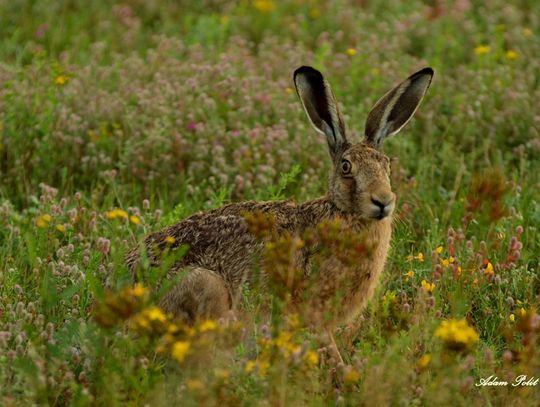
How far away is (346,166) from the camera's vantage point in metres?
5.90

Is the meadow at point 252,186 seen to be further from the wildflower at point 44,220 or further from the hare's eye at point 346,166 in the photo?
the hare's eye at point 346,166

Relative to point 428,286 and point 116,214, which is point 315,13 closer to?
point 116,214

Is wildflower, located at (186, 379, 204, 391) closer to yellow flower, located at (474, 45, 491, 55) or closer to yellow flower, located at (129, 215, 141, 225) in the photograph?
yellow flower, located at (129, 215, 141, 225)

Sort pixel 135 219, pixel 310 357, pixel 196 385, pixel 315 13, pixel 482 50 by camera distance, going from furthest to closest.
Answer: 1. pixel 315 13
2. pixel 482 50
3. pixel 135 219
4. pixel 310 357
5. pixel 196 385

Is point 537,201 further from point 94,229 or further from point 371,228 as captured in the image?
point 94,229

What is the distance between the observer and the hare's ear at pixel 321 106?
608 centimetres

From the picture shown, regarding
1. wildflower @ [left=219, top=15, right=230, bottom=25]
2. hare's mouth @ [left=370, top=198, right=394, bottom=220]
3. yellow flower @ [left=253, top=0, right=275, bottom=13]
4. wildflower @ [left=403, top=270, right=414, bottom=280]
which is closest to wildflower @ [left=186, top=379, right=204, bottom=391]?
hare's mouth @ [left=370, top=198, right=394, bottom=220]

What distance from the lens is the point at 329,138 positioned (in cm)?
620

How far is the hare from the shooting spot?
5535 millimetres

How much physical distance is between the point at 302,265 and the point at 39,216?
2074 mm

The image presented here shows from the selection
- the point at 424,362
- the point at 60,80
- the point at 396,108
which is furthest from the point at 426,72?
the point at 60,80
